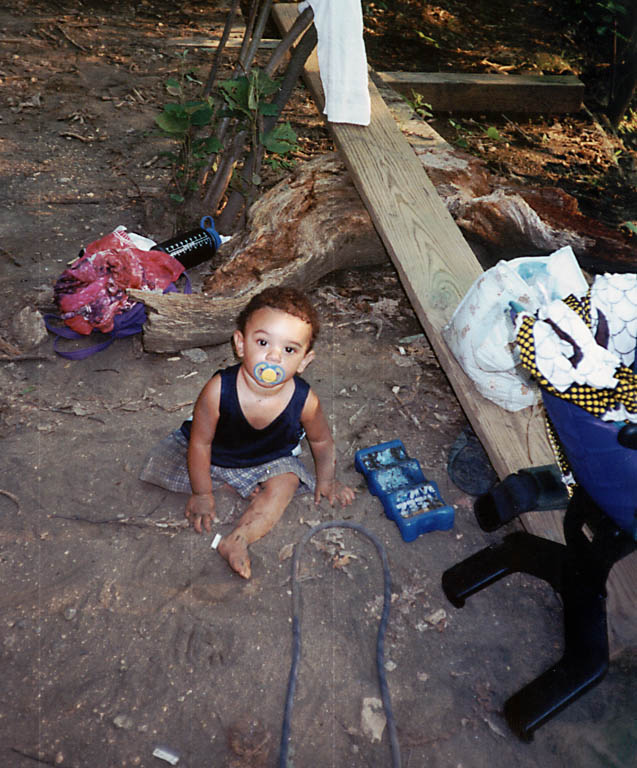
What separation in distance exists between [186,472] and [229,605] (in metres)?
0.60

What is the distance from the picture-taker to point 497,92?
21.1 ft

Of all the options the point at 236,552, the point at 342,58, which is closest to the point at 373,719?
the point at 236,552

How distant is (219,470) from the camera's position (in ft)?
8.94

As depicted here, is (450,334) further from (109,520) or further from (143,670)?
(143,670)

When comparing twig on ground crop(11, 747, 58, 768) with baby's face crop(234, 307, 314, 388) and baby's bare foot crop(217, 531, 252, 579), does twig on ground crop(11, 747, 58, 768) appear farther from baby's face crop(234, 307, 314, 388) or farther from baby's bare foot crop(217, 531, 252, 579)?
baby's face crop(234, 307, 314, 388)

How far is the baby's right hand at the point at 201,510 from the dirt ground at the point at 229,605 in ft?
0.23

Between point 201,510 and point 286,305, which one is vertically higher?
point 286,305

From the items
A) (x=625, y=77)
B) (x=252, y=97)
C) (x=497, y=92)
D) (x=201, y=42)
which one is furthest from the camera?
(x=201, y=42)

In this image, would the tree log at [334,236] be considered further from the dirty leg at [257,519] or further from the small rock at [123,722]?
the small rock at [123,722]

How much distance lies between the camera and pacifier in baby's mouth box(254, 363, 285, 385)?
231 centimetres

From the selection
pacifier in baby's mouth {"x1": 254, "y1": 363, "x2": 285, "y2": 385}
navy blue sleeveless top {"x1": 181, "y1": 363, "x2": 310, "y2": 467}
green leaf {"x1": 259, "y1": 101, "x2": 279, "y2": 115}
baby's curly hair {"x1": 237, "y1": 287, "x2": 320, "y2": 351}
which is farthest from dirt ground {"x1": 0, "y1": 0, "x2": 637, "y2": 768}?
green leaf {"x1": 259, "y1": 101, "x2": 279, "y2": 115}

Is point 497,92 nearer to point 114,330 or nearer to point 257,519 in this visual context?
point 114,330

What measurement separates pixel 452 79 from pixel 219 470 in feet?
17.1

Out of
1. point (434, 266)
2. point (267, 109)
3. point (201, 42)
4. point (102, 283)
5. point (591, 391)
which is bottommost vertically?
point (102, 283)
